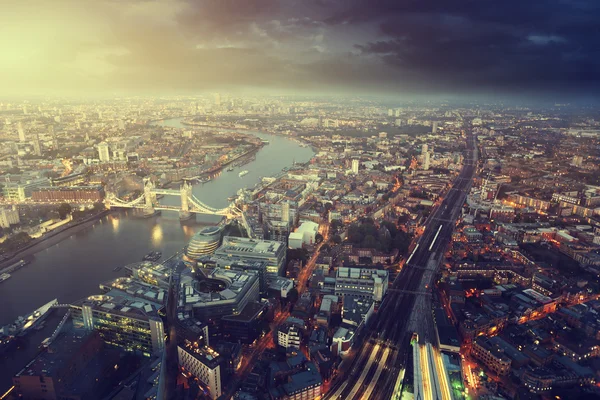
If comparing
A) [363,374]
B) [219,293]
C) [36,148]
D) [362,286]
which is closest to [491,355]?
[363,374]

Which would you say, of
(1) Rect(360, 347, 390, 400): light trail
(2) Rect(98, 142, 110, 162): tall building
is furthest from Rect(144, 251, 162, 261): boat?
(2) Rect(98, 142, 110, 162): tall building

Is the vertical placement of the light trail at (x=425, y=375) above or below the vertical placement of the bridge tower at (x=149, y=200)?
below

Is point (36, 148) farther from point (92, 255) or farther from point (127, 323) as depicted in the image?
point (127, 323)

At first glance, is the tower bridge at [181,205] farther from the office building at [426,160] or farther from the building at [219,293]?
the office building at [426,160]

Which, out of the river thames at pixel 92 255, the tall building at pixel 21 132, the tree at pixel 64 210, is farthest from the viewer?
the tall building at pixel 21 132

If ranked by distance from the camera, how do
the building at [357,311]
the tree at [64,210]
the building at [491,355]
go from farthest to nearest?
the tree at [64,210], the building at [357,311], the building at [491,355]

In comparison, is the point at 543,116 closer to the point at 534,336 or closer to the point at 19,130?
the point at 534,336

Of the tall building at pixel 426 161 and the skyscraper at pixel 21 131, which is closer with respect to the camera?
the tall building at pixel 426 161

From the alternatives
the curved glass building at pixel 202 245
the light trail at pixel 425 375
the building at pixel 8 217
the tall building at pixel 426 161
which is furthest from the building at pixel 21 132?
the light trail at pixel 425 375
